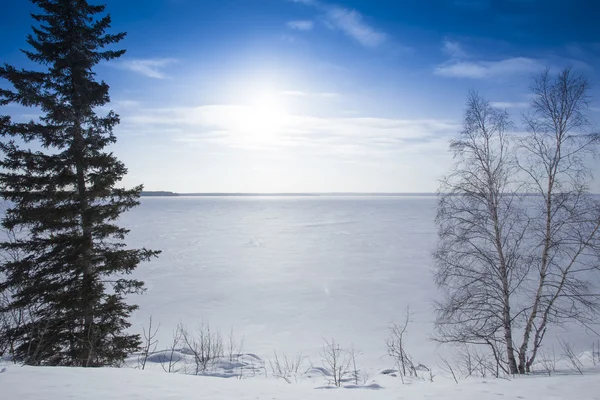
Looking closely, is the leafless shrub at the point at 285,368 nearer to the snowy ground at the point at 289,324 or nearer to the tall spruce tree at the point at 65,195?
the snowy ground at the point at 289,324

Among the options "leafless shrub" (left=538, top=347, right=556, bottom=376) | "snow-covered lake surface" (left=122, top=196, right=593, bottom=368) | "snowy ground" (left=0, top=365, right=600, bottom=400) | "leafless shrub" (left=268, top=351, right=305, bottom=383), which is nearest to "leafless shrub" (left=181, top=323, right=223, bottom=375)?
"snow-covered lake surface" (left=122, top=196, right=593, bottom=368)

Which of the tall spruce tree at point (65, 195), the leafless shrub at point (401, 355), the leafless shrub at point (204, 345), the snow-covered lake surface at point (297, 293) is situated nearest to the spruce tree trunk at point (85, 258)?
the tall spruce tree at point (65, 195)

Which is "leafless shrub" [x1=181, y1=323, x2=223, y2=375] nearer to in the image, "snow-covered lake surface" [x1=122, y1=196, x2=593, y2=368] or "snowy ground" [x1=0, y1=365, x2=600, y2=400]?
"snow-covered lake surface" [x1=122, y1=196, x2=593, y2=368]

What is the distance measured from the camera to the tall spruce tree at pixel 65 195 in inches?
325

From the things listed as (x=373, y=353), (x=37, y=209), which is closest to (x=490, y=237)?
(x=373, y=353)

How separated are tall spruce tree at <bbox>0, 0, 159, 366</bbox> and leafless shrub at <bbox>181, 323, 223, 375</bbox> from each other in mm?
2155

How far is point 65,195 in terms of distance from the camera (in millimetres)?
8742

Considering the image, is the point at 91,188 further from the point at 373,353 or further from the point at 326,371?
the point at 373,353

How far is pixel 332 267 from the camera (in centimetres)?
2783

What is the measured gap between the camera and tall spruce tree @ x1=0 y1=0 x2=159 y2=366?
8266 mm

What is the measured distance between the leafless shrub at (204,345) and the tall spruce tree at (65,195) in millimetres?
2155

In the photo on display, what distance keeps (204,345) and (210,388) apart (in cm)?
643

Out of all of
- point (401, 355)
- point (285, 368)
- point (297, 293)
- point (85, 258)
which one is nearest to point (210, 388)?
point (401, 355)

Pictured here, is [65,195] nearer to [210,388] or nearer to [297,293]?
[210,388]
